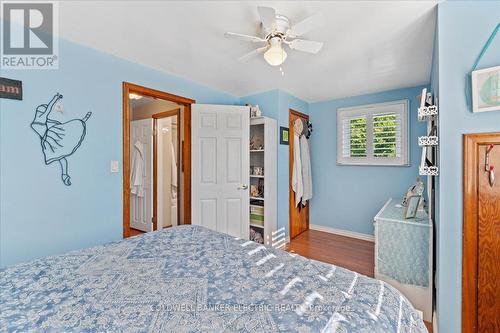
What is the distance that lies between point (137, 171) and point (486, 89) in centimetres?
443

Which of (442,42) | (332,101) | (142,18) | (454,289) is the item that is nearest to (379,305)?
(454,289)

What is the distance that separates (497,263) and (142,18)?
9.55 ft

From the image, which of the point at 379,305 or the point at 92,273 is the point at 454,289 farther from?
the point at 92,273

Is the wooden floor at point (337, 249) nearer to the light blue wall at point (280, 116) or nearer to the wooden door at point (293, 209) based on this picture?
the wooden door at point (293, 209)

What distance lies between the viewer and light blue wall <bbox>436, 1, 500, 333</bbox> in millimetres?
1457

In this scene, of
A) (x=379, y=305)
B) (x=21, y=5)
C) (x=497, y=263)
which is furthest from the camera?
(x=21, y=5)

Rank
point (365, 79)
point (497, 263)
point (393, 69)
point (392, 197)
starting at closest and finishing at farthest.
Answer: point (497, 263)
point (393, 69)
point (365, 79)
point (392, 197)

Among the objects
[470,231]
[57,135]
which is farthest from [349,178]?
[57,135]

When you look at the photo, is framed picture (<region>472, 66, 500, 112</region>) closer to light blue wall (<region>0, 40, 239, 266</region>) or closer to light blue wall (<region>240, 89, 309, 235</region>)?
light blue wall (<region>240, 89, 309, 235</region>)

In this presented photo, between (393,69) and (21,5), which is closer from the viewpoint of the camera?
(21,5)

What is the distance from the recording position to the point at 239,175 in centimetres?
321

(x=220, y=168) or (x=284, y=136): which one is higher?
(x=284, y=136)

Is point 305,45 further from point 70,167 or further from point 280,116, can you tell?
point 70,167

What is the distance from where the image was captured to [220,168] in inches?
124
